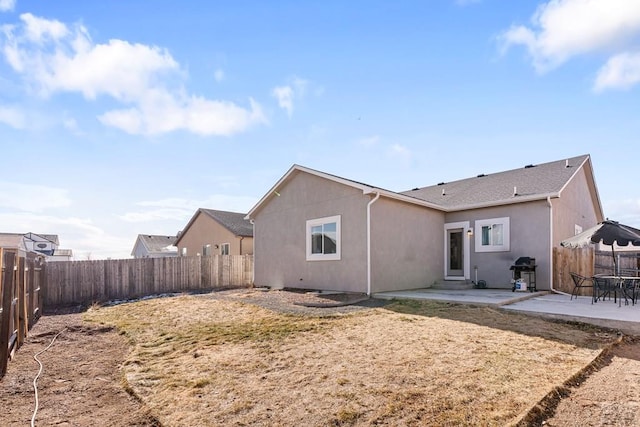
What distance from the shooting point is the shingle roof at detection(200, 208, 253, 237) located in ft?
70.6

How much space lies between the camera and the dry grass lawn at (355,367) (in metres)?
3.23

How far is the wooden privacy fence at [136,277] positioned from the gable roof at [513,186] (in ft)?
31.9

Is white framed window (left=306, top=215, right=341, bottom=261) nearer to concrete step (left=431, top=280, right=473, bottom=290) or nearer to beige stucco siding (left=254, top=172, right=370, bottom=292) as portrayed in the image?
beige stucco siding (left=254, top=172, right=370, bottom=292)

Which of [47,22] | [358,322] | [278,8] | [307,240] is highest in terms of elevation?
[278,8]

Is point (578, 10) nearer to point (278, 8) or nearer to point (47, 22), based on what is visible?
point (278, 8)

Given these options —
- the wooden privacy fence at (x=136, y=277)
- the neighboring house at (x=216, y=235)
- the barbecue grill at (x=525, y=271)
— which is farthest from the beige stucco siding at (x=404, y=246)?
the neighboring house at (x=216, y=235)

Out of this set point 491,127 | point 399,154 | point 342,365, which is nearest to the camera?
point 342,365

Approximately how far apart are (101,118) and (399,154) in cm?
1073

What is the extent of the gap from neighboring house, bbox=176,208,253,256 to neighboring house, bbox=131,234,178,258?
866cm

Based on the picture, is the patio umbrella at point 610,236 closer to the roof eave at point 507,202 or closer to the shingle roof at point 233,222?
the roof eave at point 507,202

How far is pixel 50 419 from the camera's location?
11.4 ft

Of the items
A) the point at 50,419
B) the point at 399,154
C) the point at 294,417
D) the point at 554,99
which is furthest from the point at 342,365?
the point at 399,154

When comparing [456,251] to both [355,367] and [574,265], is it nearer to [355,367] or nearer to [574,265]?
[574,265]

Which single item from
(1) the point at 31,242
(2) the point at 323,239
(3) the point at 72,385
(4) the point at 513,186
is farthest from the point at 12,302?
(1) the point at 31,242
